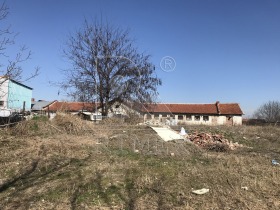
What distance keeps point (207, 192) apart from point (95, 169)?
2417 mm

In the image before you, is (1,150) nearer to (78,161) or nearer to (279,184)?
(78,161)

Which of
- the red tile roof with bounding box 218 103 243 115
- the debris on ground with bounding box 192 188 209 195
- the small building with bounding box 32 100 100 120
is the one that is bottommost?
the debris on ground with bounding box 192 188 209 195

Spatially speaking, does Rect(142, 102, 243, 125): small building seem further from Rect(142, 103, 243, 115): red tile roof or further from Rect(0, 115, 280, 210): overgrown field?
Rect(0, 115, 280, 210): overgrown field

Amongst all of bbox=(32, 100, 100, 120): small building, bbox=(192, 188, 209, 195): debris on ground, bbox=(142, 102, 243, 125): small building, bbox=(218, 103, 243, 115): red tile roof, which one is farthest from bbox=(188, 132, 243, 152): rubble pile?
bbox=(218, 103, 243, 115): red tile roof

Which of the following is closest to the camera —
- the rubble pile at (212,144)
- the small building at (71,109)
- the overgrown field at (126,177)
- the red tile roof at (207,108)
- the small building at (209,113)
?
the overgrown field at (126,177)

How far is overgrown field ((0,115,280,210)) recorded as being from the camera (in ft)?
14.8

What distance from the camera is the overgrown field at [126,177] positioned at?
4.50 metres

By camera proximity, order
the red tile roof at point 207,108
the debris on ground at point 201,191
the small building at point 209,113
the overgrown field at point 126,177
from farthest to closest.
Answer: the red tile roof at point 207,108 → the small building at point 209,113 → the debris on ground at point 201,191 → the overgrown field at point 126,177

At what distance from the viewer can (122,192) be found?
4906mm

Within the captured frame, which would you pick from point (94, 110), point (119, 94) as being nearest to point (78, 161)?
point (119, 94)

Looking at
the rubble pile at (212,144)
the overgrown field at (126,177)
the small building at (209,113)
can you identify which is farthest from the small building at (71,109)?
the small building at (209,113)

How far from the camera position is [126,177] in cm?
577

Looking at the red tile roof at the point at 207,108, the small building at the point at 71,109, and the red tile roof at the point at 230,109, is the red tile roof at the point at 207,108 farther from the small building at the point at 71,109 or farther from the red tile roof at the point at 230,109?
the small building at the point at 71,109

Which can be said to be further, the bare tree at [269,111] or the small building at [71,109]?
the bare tree at [269,111]
